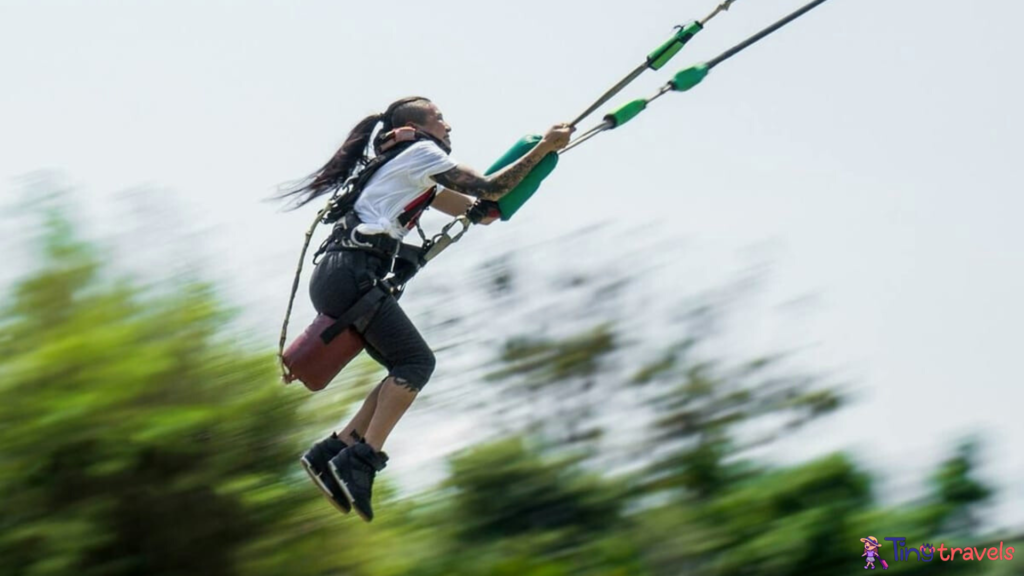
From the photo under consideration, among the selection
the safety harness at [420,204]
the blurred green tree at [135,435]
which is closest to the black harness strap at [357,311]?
the safety harness at [420,204]

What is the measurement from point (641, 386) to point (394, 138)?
4857mm

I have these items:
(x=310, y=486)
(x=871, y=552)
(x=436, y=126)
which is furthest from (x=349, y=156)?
(x=871, y=552)

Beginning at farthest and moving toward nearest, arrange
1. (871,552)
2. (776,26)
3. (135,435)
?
(871,552) < (135,435) < (776,26)

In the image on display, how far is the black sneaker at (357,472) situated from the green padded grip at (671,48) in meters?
1.72

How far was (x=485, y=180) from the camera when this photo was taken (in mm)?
5711

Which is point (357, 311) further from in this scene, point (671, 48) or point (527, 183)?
point (671, 48)

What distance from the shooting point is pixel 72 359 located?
6988 mm

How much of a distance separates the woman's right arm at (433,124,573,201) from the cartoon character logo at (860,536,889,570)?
170 inches

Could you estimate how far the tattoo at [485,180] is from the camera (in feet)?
18.7

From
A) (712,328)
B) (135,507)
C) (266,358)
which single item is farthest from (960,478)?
(135,507)

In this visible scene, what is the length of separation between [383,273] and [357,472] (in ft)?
2.32

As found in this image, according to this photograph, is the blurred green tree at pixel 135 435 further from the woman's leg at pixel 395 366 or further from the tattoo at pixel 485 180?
the tattoo at pixel 485 180

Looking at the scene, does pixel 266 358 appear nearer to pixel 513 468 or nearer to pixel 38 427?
pixel 38 427

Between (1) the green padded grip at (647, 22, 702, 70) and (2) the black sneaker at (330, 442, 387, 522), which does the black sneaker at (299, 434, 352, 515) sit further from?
(1) the green padded grip at (647, 22, 702, 70)
